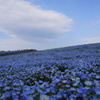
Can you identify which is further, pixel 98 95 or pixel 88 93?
pixel 88 93

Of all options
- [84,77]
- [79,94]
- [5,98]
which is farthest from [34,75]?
[79,94]

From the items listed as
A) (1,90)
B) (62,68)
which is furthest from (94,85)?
(62,68)

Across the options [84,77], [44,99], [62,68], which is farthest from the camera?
[62,68]

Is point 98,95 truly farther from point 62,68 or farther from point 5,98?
point 62,68

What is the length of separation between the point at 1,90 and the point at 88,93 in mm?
1389

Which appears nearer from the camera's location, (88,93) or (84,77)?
(88,93)

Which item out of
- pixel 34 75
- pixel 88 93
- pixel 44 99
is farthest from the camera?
pixel 34 75

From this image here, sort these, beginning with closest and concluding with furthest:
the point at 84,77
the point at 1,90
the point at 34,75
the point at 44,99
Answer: the point at 44,99
the point at 1,90
the point at 84,77
the point at 34,75

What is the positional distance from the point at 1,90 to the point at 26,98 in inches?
37.8

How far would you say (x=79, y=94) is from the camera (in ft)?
5.85

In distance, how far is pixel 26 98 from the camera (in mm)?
1641

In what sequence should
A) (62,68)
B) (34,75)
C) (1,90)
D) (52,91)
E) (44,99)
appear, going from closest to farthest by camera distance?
1. (44,99)
2. (52,91)
3. (1,90)
4. (34,75)
5. (62,68)

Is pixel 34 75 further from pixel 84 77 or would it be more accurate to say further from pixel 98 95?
pixel 98 95

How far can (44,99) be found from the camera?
1.57 metres
